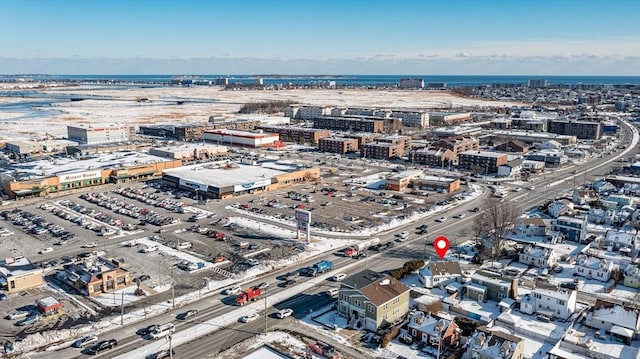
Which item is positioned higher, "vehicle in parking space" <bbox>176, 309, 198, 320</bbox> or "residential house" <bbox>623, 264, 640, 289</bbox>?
"residential house" <bbox>623, 264, 640, 289</bbox>

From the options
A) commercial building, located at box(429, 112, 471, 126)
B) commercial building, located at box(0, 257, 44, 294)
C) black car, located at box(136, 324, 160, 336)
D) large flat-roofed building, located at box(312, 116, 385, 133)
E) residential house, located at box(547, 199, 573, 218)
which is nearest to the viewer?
black car, located at box(136, 324, 160, 336)

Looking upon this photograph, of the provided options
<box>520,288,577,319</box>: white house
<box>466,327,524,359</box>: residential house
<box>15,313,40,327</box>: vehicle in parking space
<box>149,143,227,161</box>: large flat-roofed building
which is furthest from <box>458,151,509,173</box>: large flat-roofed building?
<box>15,313,40,327</box>: vehicle in parking space

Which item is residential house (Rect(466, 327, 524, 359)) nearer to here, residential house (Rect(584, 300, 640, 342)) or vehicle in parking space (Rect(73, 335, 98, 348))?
residential house (Rect(584, 300, 640, 342))

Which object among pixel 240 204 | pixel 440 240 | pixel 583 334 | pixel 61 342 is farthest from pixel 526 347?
pixel 240 204

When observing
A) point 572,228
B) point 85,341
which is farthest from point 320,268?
point 572,228

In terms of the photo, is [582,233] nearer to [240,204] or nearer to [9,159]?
[240,204]

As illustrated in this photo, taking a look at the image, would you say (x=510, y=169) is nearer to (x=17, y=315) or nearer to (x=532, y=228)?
(x=532, y=228)
